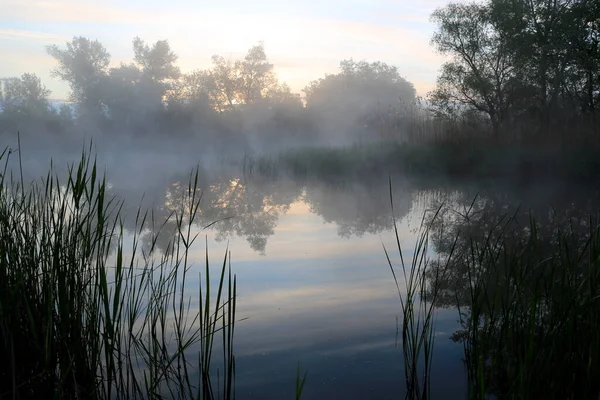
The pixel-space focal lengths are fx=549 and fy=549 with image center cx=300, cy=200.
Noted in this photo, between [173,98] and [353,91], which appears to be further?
[353,91]

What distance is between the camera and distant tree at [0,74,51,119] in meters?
27.4

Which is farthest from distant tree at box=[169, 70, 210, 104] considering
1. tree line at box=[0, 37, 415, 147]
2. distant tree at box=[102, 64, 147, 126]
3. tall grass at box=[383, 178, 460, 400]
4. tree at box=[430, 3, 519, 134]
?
tall grass at box=[383, 178, 460, 400]

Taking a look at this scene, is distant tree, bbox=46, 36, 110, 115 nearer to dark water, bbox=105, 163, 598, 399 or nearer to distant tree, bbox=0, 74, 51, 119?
distant tree, bbox=0, 74, 51, 119

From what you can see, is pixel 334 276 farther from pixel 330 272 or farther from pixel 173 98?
pixel 173 98

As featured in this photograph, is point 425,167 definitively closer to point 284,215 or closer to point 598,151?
point 598,151

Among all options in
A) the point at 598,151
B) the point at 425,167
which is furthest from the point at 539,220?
the point at 425,167

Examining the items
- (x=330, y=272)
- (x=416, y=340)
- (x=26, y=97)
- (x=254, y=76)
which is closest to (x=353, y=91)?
(x=254, y=76)

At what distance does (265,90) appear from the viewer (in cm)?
3400

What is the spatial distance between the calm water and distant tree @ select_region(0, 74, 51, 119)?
21665mm

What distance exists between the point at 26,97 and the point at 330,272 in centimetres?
3191

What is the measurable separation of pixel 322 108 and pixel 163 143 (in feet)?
31.7

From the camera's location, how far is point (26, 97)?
30938mm

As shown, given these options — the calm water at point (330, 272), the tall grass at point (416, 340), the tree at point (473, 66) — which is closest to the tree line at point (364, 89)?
the tree at point (473, 66)

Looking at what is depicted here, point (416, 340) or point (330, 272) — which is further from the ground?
point (416, 340)
